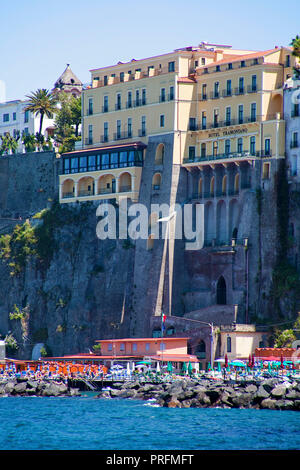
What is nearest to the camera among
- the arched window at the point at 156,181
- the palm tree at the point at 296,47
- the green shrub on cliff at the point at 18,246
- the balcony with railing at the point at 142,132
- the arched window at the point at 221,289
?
the palm tree at the point at 296,47

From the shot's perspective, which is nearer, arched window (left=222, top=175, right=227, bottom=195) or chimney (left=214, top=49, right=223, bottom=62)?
arched window (left=222, top=175, right=227, bottom=195)

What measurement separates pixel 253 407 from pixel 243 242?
28.3 metres

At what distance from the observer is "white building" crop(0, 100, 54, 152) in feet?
480

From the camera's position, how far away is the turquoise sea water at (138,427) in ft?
228

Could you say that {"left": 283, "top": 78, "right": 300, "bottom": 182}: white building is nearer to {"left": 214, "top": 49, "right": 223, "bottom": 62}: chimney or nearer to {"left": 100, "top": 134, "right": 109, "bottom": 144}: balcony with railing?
{"left": 214, "top": 49, "right": 223, "bottom": 62}: chimney

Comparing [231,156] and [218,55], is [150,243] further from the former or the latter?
[218,55]

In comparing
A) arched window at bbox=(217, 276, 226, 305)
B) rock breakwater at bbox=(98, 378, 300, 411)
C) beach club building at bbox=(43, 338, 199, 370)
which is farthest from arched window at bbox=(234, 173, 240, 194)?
rock breakwater at bbox=(98, 378, 300, 411)

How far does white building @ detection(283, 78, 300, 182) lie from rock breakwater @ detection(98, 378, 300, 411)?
77.0ft

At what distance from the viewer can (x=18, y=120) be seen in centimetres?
14912

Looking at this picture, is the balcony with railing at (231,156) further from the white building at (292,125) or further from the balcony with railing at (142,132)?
the balcony with railing at (142,132)

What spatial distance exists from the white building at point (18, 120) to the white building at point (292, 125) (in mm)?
40262

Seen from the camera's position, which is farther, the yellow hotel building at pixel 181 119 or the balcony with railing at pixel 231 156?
the yellow hotel building at pixel 181 119

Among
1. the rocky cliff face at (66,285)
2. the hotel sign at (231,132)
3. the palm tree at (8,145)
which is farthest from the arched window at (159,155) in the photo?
the palm tree at (8,145)
